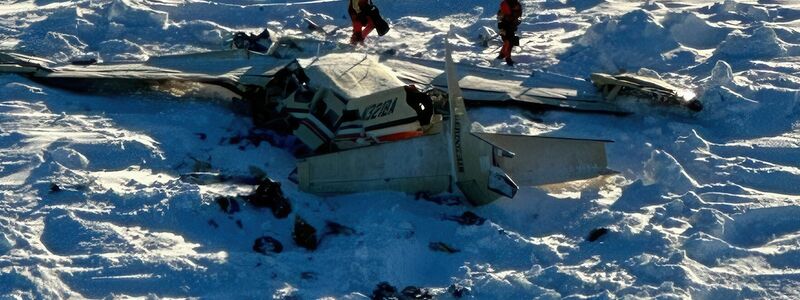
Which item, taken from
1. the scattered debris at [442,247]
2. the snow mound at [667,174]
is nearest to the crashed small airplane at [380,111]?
the snow mound at [667,174]

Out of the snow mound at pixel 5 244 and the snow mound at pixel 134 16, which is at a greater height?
the snow mound at pixel 5 244

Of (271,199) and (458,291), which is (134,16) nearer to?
(271,199)

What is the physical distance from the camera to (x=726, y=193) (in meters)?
11.2

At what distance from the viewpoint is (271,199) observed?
34.7ft

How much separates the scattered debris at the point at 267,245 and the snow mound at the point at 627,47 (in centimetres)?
558

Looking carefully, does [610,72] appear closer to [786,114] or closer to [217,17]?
A: [786,114]

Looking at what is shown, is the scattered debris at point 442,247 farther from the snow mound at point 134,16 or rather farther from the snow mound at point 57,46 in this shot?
the snow mound at point 134,16

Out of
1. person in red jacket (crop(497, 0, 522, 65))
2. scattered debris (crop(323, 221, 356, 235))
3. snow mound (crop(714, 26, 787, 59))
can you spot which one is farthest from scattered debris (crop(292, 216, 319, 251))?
snow mound (crop(714, 26, 787, 59))

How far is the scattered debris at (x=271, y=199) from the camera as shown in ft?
34.4

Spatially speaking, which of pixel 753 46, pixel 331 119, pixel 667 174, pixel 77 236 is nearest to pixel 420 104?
pixel 331 119

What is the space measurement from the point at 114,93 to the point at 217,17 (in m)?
3.34

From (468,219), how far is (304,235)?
4.87ft

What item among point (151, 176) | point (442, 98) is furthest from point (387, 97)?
point (151, 176)

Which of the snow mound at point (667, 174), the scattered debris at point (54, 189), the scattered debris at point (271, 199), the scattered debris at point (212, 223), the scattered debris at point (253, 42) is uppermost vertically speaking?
the scattered debris at point (253, 42)
